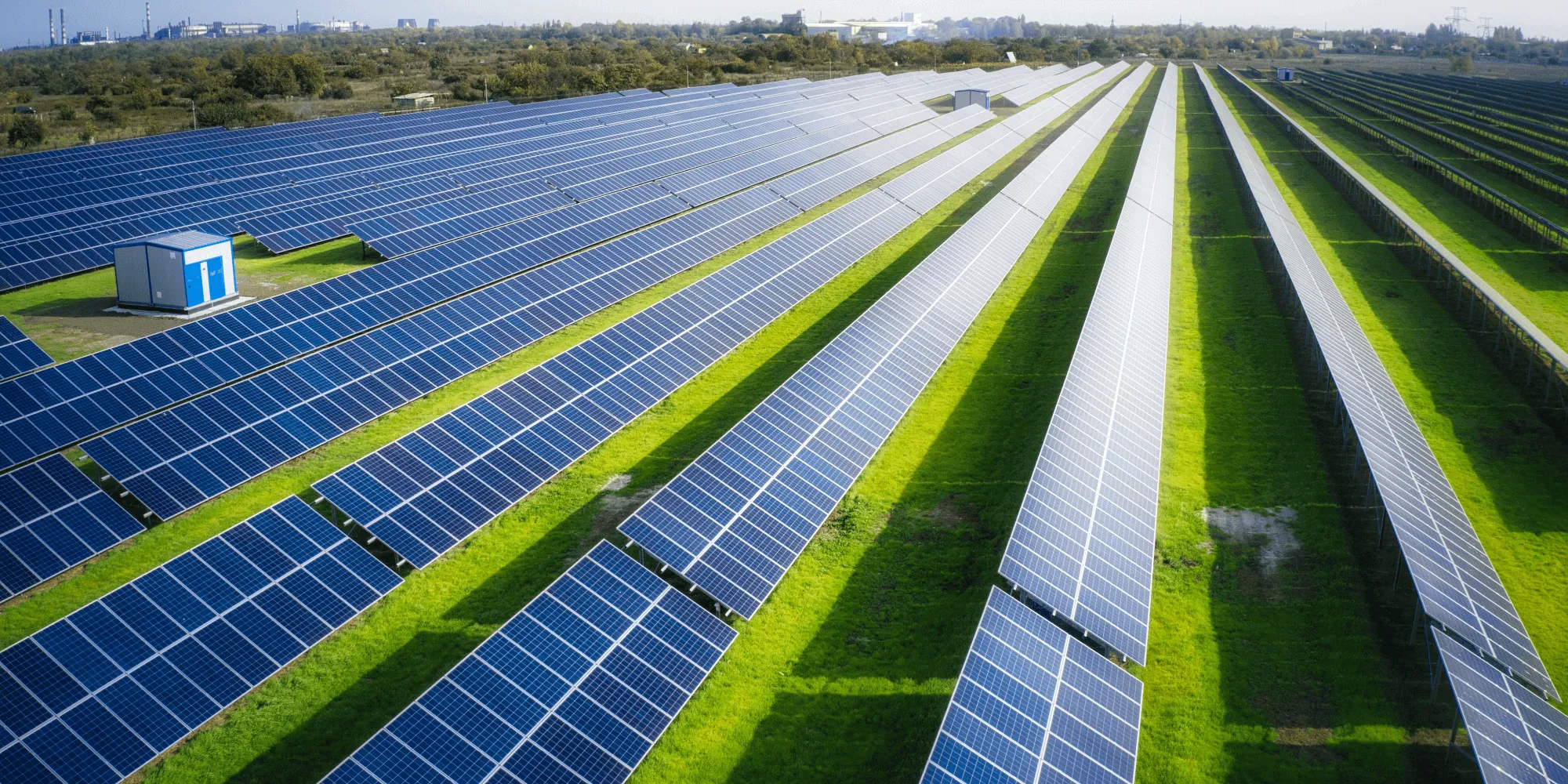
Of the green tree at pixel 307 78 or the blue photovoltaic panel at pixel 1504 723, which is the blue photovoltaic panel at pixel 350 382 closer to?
the blue photovoltaic panel at pixel 1504 723

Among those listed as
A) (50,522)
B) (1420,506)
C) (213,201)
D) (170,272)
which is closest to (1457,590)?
(1420,506)

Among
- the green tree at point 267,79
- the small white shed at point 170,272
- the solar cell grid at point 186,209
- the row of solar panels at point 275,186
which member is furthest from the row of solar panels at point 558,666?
the green tree at point 267,79

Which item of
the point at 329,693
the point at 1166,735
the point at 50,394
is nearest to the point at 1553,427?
the point at 1166,735

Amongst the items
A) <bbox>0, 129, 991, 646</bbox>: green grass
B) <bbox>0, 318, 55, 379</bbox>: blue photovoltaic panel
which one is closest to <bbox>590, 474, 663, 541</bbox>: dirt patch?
<bbox>0, 129, 991, 646</bbox>: green grass

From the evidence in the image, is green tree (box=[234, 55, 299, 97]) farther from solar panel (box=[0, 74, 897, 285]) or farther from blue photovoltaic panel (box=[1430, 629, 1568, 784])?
blue photovoltaic panel (box=[1430, 629, 1568, 784])

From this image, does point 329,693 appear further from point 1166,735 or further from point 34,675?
point 1166,735

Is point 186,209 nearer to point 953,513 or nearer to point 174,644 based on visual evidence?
point 174,644
